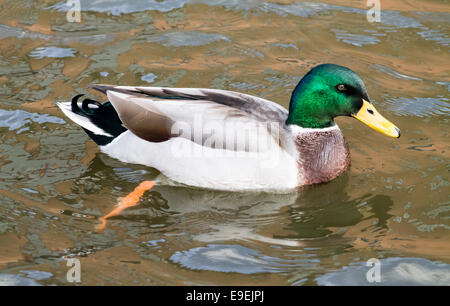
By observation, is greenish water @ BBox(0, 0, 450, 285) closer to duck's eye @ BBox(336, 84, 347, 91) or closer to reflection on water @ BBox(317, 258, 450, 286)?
reflection on water @ BBox(317, 258, 450, 286)

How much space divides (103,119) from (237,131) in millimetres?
1310

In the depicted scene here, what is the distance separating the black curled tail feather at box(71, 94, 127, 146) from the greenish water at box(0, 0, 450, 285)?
0.82ft

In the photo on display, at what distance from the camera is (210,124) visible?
5.80m

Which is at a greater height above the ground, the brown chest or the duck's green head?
the duck's green head

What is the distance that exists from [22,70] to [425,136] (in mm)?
4341

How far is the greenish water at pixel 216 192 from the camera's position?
4.93 m

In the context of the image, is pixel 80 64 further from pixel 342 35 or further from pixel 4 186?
pixel 342 35

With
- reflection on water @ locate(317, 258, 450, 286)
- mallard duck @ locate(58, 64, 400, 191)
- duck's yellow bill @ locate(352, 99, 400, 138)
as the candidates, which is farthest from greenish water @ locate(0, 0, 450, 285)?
duck's yellow bill @ locate(352, 99, 400, 138)

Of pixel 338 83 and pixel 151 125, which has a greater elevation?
pixel 338 83

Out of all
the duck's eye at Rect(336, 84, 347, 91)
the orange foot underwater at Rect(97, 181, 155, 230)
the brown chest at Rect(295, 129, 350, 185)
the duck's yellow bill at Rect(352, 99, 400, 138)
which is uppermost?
the duck's eye at Rect(336, 84, 347, 91)

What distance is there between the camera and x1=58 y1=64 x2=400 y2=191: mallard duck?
5.77m
